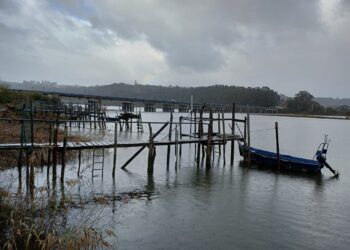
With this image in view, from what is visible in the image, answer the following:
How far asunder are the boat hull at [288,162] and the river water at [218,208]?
32.1 inches

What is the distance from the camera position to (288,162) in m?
26.6

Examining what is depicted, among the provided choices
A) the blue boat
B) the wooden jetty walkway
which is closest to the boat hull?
the blue boat

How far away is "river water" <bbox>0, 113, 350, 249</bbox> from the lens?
12281 mm

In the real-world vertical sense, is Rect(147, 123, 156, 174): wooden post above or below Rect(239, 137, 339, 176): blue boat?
above

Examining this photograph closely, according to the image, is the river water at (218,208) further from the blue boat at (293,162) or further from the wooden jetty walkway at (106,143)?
the wooden jetty walkway at (106,143)

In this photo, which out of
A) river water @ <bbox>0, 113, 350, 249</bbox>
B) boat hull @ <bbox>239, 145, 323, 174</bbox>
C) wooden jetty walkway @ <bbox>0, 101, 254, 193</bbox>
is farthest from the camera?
boat hull @ <bbox>239, 145, 323, 174</bbox>

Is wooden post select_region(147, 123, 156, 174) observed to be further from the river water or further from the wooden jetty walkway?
the river water

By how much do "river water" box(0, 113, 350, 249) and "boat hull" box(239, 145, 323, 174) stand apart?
2.67 ft

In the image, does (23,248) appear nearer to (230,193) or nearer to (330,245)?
(330,245)

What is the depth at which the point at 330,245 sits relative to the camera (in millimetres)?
12188

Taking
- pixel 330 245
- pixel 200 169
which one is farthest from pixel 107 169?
pixel 330 245

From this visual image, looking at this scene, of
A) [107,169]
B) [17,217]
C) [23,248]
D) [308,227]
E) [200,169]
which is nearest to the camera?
[23,248]

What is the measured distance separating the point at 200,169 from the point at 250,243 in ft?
47.0

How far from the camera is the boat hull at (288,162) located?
25938mm
